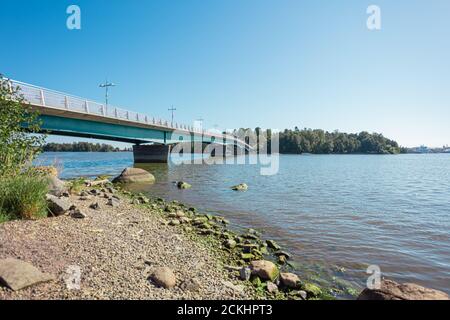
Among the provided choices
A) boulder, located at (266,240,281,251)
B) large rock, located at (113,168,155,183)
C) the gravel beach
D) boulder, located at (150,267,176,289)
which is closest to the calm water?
boulder, located at (266,240,281,251)

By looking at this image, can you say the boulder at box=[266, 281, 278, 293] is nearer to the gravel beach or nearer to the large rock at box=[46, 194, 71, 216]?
the gravel beach

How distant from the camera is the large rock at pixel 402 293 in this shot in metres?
5.08

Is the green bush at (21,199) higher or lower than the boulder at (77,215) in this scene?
higher

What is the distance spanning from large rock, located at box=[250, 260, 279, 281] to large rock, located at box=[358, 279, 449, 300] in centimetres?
205

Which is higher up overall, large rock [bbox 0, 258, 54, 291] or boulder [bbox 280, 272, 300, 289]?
large rock [bbox 0, 258, 54, 291]

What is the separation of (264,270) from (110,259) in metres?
3.80

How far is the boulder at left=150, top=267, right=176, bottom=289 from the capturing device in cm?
545

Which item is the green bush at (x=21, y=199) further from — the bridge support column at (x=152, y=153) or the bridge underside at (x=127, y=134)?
the bridge support column at (x=152, y=153)

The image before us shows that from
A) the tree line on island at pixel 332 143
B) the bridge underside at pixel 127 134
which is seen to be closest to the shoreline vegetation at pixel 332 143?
the tree line on island at pixel 332 143

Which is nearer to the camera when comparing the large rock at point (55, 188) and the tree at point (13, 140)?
the tree at point (13, 140)

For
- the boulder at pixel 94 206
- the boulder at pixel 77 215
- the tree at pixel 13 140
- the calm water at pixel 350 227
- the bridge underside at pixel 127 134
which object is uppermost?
the bridge underside at pixel 127 134

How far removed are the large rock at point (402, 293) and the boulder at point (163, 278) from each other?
4.03 meters
